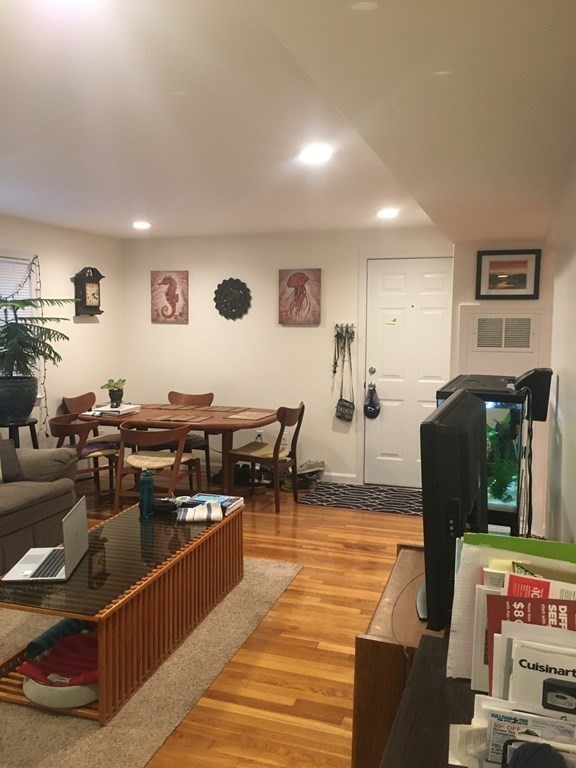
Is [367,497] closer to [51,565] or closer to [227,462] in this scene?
[227,462]

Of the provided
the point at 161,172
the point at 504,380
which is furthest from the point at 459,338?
the point at 161,172

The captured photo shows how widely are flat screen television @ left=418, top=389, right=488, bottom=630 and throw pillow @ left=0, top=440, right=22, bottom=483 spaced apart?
3103mm

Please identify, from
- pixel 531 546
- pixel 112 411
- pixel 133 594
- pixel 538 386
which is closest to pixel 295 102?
pixel 538 386

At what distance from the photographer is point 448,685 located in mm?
1065

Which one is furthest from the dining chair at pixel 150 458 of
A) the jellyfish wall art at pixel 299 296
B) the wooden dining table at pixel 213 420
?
the jellyfish wall art at pixel 299 296

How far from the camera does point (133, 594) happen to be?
7.36 feet

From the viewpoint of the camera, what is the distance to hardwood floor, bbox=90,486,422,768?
2.01 metres

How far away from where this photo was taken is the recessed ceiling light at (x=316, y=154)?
2787mm

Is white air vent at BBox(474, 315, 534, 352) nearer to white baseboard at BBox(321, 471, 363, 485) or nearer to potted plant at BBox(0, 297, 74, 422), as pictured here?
white baseboard at BBox(321, 471, 363, 485)

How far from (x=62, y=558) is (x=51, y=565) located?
8cm

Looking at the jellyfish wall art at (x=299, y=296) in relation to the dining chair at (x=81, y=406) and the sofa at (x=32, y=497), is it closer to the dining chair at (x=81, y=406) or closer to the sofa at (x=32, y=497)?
the dining chair at (x=81, y=406)

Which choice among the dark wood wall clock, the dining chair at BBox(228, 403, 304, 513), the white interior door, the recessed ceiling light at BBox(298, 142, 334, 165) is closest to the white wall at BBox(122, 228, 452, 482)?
the white interior door

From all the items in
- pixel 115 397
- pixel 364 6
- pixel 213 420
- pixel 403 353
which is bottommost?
pixel 213 420

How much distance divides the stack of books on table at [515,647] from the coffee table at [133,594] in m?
1.51
